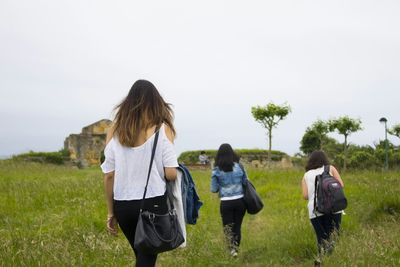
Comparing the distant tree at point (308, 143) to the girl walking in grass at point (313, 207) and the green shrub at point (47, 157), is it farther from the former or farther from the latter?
the girl walking in grass at point (313, 207)

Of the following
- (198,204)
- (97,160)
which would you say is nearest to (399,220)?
(198,204)

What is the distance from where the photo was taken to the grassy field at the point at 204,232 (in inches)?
179

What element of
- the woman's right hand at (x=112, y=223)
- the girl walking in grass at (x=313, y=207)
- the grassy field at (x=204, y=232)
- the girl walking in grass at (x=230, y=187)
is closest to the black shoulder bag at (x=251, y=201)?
the girl walking in grass at (x=230, y=187)

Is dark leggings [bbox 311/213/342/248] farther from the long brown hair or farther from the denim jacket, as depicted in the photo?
the long brown hair

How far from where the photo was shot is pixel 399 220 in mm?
7469

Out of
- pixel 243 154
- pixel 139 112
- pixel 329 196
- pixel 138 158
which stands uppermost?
pixel 139 112

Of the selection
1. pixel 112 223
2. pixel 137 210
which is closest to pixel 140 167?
pixel 137 210

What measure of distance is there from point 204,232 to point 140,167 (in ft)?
12.1

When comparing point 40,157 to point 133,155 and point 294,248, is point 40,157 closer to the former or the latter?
point 294,248

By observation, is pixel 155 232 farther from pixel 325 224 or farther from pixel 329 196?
pixel 325 224

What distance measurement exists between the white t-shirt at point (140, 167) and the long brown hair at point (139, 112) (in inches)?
3.8

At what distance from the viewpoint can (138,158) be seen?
3.74m

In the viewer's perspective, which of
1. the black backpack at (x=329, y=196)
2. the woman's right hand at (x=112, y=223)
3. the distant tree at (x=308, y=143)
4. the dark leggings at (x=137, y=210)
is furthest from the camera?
the distant tree at (x=308, y=143)

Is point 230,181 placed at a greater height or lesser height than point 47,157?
greater
